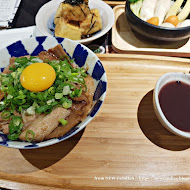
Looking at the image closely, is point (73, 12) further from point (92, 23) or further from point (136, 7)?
point (136, 7)

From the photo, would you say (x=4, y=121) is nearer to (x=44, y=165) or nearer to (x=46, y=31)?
(x=44, y=165)

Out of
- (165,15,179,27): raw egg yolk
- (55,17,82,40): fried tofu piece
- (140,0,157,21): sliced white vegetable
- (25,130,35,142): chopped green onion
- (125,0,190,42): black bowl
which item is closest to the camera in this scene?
(25,130,35,142): chopped green onion

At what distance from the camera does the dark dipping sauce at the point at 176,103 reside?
5.17ft

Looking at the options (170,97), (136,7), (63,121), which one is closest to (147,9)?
(136,7)

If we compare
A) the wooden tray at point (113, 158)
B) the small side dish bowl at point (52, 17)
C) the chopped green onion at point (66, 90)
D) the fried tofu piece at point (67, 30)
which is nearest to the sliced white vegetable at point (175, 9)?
the small side dish bowl at point (52, 17)

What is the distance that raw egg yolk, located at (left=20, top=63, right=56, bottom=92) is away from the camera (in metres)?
1.49

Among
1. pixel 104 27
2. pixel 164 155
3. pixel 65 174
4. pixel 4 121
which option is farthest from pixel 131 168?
pixel 104 27

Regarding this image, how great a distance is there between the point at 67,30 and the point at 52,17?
66 centimetres

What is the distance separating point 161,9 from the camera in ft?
8.59

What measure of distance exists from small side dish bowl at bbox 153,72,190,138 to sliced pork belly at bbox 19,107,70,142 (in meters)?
0.78

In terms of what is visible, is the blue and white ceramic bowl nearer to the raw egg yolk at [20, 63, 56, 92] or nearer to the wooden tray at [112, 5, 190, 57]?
the raw egg yolk at [20, 63, 56, 92]

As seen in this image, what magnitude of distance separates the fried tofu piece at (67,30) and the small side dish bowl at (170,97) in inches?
50.6

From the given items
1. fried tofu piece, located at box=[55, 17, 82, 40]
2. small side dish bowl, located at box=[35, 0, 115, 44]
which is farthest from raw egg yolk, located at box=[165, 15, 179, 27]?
fried tofu piece, located at box=[55, 17, 82, 40]

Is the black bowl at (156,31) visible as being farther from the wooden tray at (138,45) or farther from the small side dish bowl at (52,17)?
the small side dish bowl at (52,17)
